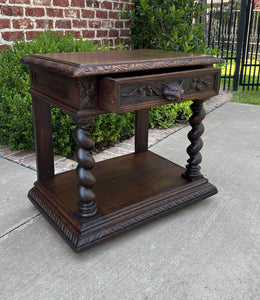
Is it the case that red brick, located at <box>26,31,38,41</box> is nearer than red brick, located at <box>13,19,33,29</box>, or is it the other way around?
red brick, located at <box>13,19,33,29</box>

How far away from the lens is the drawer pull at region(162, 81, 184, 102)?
5.41 feet

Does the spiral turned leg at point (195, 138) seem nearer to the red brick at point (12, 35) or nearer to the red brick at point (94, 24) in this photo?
the red brick at point (12, 35)

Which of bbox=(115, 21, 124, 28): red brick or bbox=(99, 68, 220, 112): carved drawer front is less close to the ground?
bbox=(115, 21, 124, 28): red brick

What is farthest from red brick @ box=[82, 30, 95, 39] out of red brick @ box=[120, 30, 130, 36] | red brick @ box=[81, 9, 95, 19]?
red brick @ box=[120, 30, 130, 36]

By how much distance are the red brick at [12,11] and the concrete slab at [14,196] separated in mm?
1500

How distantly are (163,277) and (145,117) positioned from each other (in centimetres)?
138

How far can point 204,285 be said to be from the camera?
58.2 inches

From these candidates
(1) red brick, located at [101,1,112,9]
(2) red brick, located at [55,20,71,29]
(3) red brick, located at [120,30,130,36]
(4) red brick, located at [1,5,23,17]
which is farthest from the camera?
(3) red brick, located at [120,30,130,36]

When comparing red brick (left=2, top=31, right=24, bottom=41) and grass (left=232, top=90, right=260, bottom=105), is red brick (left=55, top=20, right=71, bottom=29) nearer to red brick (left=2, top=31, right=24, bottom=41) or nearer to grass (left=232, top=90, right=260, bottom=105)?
red brick (left=2, top=31, right=24, bottom=41)

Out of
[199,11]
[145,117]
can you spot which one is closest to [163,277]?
[145,117]

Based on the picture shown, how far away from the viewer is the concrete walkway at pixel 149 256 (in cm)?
145

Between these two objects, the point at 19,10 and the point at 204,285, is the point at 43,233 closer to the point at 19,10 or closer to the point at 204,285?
the point at 204,285

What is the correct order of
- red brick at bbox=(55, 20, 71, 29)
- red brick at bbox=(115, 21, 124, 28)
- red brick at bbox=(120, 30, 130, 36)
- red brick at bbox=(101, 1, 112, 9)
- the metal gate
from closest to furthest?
red brick at bbox=(55, 20, 71, 29) → red brick at bbox=(101, 1, 112, 9) → red brick at bbox=(115, 21, 124, 28) → red brick at bbox=(120, 30, 130, 36) → the metal gate

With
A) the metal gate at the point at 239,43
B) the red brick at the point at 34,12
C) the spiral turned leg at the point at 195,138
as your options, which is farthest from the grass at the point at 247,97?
the spiral turned leg at the point at 195,138
